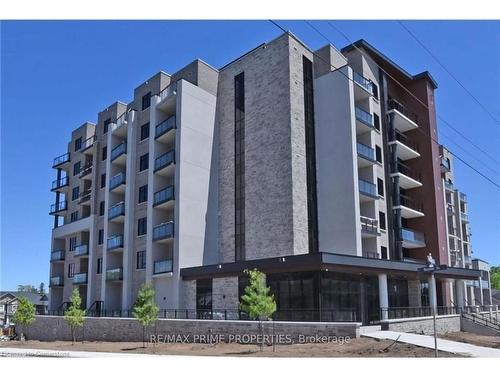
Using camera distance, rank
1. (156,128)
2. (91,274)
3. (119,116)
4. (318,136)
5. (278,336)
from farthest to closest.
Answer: (119,116)
(91,274)
(156,128)
(318,136)
(278,336)

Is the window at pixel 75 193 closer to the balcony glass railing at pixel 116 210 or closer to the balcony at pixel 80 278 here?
the balcony at pixel 80 278

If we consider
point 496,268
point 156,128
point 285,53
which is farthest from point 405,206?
point 496,268

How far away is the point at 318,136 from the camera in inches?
1563

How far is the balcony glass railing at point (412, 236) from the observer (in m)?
41.9

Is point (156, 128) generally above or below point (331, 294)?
above

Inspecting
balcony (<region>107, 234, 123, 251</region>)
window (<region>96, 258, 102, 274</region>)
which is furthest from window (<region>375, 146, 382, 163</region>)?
window (<region>96, 258, 102, 274</region>)

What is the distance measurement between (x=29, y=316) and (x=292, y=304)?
2384 centimetres

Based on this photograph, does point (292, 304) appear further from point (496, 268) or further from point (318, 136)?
point (496, 268)

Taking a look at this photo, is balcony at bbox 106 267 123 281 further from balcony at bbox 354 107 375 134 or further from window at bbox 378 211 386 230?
balcony at bbox 354 107 375 134

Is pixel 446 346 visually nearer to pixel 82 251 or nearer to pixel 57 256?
pixel 82 251

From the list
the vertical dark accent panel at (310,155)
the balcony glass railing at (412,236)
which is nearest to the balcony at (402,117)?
the vertical dark accent panel at (310,155)

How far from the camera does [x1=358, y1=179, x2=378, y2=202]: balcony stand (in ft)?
125

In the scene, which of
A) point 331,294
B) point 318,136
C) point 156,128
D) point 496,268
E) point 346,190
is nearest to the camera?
point 331,294

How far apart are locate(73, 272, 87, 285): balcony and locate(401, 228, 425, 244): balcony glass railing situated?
101 ft
